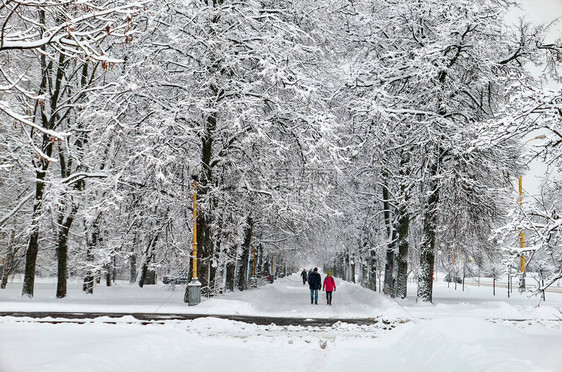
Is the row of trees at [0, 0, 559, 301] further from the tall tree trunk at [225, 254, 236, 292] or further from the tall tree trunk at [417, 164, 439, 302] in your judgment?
the tall tree trunk at [225, 254, 236, 292]

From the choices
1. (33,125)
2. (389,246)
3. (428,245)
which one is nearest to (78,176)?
(428,245)

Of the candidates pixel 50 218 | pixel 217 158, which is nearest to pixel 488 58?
pixel 217 158

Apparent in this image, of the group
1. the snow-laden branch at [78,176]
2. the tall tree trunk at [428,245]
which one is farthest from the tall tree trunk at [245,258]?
the tall tree trunk at [428,245]

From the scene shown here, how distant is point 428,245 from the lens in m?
20.1

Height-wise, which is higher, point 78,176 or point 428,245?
point 78,176

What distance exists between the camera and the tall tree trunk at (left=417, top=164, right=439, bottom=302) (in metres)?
19.6

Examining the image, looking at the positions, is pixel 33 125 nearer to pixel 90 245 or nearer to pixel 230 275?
pixel 90 245

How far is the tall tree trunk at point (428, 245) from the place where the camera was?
1959 centimetres

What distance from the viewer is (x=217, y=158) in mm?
19688

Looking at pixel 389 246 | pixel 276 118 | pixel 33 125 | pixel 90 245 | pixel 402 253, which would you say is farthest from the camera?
pixel 389 246

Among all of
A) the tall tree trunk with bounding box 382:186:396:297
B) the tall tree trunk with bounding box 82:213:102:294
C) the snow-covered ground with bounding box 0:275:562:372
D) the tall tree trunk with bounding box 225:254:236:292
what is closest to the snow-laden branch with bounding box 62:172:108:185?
the tall tree trunk with bounding box 82:213:102:294

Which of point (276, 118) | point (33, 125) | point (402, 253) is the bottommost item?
point (402, 253)

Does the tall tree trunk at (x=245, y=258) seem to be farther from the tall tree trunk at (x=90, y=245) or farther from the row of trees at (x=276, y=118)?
the tall tree trunk at (x=90, y=245)

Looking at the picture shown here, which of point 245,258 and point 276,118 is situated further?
point 245,258
